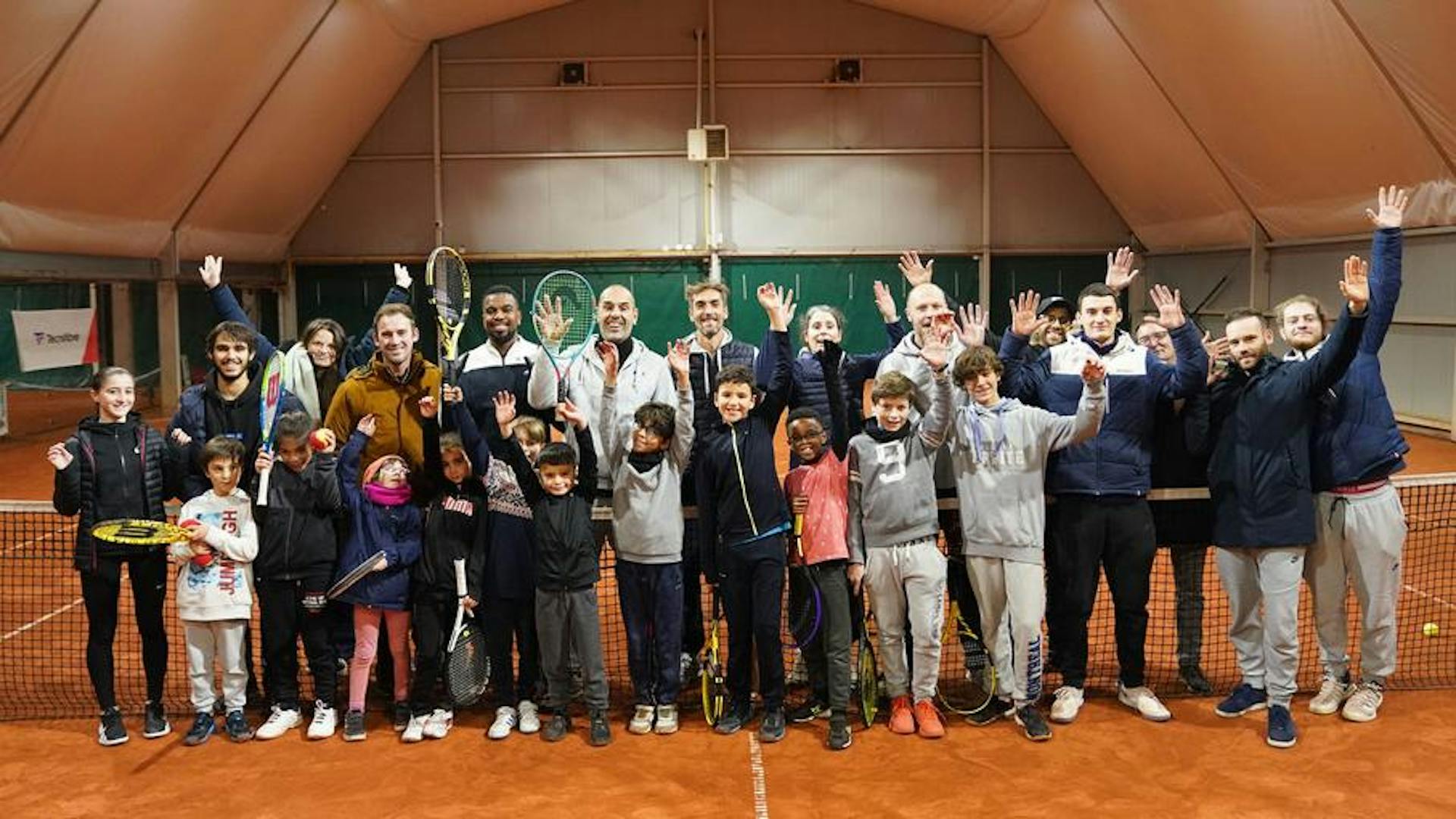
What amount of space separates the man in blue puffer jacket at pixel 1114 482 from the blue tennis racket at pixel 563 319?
2.33m

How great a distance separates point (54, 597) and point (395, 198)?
16681mm

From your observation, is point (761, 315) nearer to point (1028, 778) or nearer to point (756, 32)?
point (756, 32)

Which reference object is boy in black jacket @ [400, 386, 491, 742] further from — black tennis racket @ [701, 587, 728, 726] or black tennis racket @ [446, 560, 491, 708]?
black tennis racket @ [701, 587, 728, 726]

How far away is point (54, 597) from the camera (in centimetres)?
862

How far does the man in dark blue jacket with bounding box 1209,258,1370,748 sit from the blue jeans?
107 inches

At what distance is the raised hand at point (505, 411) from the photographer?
5696mm

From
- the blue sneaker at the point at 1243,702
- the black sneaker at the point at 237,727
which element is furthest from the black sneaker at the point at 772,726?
the black sneaker at the point at 237,727

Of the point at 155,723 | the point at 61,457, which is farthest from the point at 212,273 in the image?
the point at 155,723

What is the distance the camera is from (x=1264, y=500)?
18.4ft

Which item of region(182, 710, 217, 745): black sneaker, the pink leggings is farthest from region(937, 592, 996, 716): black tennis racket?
region(182, 710, 217, 745): black sneaker

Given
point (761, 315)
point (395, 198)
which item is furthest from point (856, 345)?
point (395, 198)

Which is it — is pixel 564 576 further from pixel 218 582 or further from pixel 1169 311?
pixel 1169 311

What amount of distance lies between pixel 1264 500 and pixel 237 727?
5.12 metres

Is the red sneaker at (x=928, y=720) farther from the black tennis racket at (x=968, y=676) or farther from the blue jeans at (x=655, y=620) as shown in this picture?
the blue jeans at (x=655, y=620)
